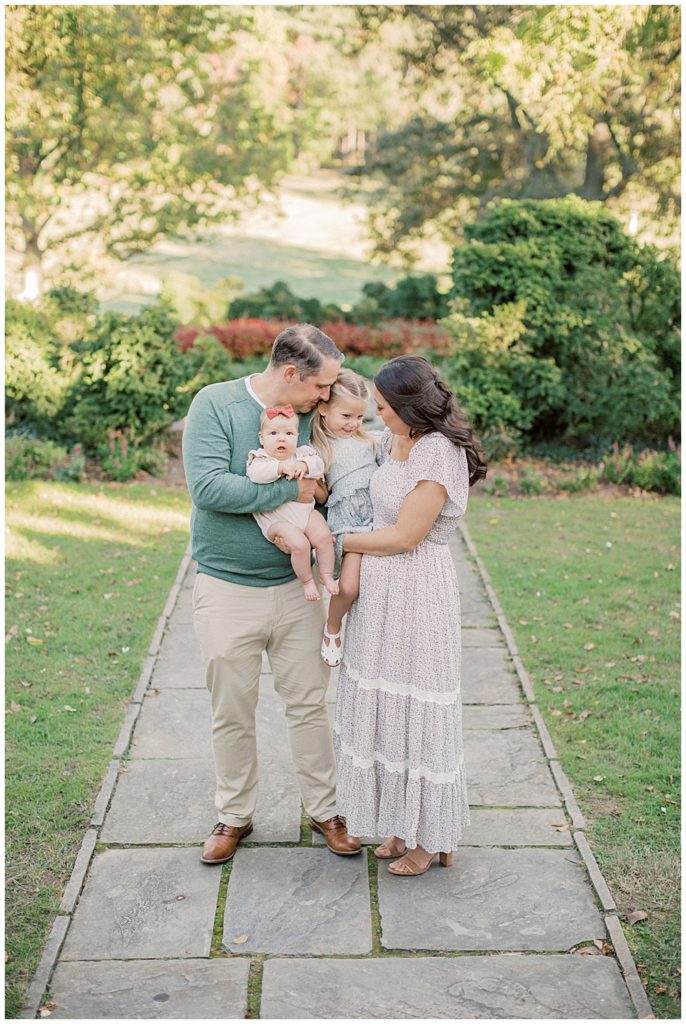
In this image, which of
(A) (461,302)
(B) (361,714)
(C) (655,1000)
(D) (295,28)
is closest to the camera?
(C) (655,1000)

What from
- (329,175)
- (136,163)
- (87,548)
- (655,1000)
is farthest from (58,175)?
(329,175)

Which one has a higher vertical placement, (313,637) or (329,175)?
(329,175)

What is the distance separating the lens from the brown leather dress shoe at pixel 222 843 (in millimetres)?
4016

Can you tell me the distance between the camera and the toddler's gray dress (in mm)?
3756

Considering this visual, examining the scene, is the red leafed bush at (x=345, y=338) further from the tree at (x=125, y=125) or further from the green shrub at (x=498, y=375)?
the green shrub at (x=498, y=375)

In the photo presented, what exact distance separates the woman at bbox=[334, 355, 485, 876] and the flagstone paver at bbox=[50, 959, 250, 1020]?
829 millimetres

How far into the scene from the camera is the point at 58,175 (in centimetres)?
1346

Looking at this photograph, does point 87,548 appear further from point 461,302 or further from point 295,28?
point 295,28

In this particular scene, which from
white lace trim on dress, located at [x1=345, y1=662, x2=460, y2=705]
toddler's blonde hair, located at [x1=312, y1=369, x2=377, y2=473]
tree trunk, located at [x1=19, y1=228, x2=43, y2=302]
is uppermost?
tree trunk, located at [x1=19, y1=228, x2=43, y2=302]

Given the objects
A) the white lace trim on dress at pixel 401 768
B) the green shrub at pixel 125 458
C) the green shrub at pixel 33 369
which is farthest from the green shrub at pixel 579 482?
the white lace trim on dress at pixel 401 768

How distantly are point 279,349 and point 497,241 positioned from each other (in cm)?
801

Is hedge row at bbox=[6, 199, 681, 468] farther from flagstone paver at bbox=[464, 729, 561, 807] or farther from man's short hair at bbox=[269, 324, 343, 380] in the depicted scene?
man's short hair at bbox=[269, 324, 343, 380]

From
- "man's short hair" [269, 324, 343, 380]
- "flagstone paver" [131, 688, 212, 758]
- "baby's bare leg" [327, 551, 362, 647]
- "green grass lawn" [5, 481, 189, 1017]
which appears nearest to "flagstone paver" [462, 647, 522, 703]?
"flagstone paver" [131, 688, 212, 758]

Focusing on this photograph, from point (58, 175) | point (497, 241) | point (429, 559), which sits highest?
point (58, 175)
